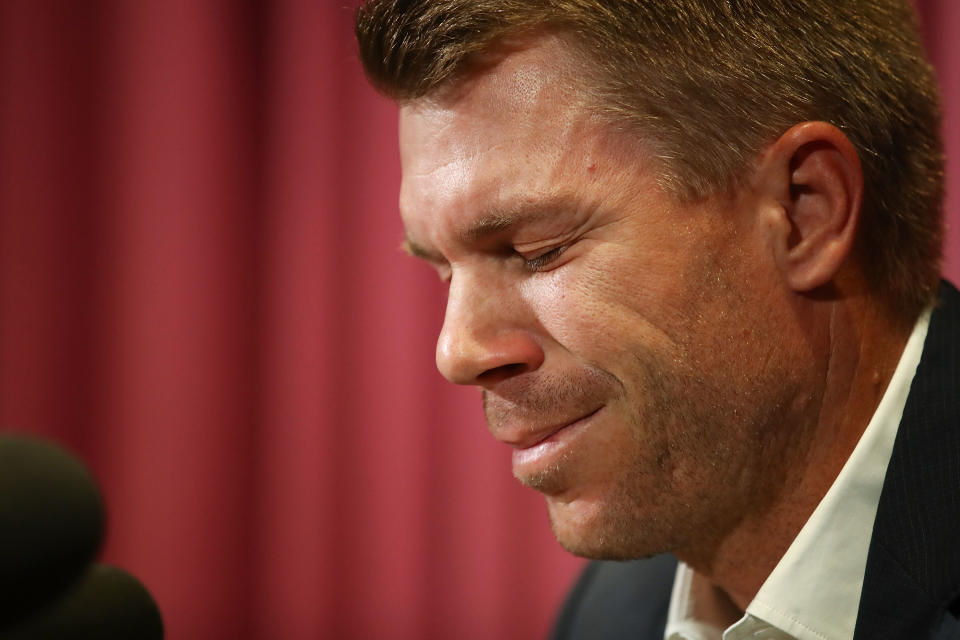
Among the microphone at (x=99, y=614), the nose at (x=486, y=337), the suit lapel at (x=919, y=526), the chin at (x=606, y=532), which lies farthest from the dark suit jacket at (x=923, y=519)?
the microphone at (x=99, y=614)

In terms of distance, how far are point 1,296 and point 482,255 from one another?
1.50 metres

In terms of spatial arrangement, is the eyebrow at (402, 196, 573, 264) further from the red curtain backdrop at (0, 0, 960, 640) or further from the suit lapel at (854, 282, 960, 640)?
the red curtain backdrop at (0, 0, 960, 640)

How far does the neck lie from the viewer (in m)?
1.01

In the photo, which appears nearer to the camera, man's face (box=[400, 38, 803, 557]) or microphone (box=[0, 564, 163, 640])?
microphone (box=[0, 564, 163, 640])

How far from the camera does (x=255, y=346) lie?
7.27ft

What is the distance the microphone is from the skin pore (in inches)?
19.4

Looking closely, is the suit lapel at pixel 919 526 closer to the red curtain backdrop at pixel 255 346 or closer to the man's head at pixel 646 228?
the man's head at pixel 646 228

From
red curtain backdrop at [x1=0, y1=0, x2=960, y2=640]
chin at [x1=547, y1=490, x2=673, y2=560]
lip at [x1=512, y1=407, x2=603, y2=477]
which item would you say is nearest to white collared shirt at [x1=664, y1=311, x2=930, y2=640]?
chin at [x1=547, y1=490, x2=673, y2=560]

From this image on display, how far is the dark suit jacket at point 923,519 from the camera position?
92 centimetres

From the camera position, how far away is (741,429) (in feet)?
3.25

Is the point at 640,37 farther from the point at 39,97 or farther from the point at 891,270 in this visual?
the point at 39,97

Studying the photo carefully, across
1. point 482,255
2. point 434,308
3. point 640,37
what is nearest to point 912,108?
point 640,37

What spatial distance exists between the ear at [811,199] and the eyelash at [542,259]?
215mm

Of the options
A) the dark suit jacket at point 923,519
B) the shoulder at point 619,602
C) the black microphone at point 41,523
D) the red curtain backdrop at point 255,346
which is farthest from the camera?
the red curtain backdrop at point 255,346
